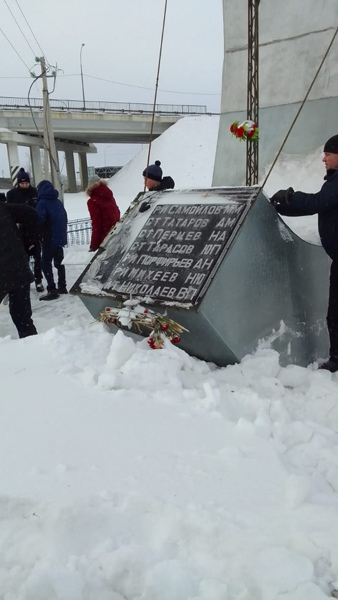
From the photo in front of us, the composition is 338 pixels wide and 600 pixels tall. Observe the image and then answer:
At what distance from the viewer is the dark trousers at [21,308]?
13.0 feet

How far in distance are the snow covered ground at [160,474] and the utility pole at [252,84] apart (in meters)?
3.47

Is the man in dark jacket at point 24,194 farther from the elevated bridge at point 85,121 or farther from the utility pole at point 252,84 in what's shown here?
the elevated bridge at point 85,121

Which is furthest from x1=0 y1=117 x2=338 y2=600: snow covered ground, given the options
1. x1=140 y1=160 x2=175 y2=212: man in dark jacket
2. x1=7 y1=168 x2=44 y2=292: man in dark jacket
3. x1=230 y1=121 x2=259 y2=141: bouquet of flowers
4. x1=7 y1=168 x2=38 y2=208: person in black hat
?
x1=7 y1=168 x2=38 y2=208: person in black hat

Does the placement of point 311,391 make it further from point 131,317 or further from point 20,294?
point 20,294

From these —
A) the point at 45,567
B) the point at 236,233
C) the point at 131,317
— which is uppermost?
the point at 236,233

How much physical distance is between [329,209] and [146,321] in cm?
140

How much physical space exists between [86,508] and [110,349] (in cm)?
110

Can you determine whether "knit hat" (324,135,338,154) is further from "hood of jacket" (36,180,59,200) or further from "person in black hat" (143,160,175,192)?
"hood of jacket" (36,180,59,200)

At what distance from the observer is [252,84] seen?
233 inches

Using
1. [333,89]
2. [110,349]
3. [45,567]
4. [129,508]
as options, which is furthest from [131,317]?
[333,89]

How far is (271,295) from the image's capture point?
122 inches

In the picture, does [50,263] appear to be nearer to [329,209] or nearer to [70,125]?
[329,209]

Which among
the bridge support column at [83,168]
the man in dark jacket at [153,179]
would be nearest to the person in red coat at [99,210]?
the man in dark jacket at [153,179]

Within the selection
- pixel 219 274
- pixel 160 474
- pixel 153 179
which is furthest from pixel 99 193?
pixel 160 474
